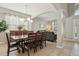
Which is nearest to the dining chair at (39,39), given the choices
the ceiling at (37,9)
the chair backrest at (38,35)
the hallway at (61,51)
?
the chair backrest at (38,35)

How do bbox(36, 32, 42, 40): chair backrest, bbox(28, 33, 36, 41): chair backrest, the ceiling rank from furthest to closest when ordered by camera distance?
bbox(36, 32, 42, 40): chair backrest < bbox(28, 33, 36, 41): chair backrest < the ceiling

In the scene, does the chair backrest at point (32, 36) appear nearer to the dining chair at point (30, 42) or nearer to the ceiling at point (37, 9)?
the dining chair at point (30, 42)

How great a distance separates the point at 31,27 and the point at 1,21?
667mm

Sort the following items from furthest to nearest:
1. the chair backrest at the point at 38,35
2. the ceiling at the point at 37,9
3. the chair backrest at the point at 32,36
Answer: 1. the chair backrest at the point at 38,35
2. the chair backrest at the point at 32,36
3. the ceiling at the point at 37,9

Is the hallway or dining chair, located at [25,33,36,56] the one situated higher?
dining chair, located at [25,33,36,56]

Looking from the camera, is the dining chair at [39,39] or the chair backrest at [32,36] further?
the dining chair at [39,39]

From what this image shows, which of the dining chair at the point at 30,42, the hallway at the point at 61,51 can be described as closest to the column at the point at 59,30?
the hallway at the point at 61,51

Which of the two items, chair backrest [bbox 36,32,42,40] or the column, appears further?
chair backrest [bbox 36,32,42,40]

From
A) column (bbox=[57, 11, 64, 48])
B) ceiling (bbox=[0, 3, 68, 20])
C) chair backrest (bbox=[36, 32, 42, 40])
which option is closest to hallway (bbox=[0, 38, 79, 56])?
column (bbox=[57, 11, 64, 48])

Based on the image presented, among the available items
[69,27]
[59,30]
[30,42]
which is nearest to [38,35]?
[30,42]

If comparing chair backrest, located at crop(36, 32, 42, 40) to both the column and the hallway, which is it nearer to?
the hallway

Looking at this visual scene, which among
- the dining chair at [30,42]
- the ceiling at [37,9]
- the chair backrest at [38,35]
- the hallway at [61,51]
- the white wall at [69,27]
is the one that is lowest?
the hallway at [61,51]

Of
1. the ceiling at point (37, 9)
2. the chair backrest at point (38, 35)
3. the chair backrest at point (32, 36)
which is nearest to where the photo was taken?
the ceiling at point (37, 9)

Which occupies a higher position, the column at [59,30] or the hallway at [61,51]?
the column at [59,30]
